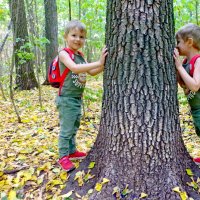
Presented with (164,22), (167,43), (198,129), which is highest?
(164,22)

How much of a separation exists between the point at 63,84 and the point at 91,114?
8.04ft

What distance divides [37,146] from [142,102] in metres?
1.96

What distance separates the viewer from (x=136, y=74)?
2.12m

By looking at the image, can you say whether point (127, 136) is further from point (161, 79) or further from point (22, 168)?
point (22, 168)

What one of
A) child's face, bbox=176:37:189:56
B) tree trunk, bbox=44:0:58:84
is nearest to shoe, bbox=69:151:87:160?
child's face, bbox=176:37:189:56

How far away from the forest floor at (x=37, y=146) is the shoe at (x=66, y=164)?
6cm

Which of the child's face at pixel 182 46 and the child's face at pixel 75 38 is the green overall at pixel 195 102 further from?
the child's face at pixel 75 38

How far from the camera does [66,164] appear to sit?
2.74m

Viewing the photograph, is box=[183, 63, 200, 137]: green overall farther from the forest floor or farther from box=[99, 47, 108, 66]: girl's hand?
box=[99, 47, 108, 66]: girl's hand

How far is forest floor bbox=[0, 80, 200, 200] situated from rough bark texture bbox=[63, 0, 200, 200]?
55 centimetres

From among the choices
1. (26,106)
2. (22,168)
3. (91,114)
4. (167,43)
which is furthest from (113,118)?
(26,106)

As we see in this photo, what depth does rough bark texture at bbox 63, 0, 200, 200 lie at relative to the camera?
2.09 metres

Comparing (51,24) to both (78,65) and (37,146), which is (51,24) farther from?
(78,65)

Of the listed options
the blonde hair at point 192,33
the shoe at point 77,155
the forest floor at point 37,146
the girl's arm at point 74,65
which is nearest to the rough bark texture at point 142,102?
the girl's arm at point 74,65
